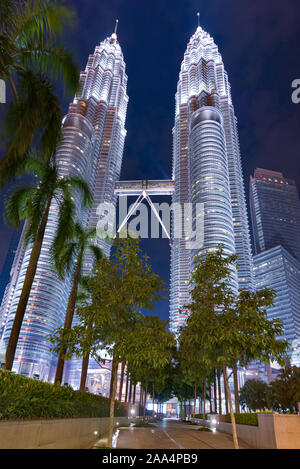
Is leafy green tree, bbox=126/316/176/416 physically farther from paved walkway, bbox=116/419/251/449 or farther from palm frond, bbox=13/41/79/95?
palm frond, bbox=13/41/79/95

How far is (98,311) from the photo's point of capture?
12.0 meters

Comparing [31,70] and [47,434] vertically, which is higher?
[31,70]

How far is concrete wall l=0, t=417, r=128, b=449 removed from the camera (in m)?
7.38

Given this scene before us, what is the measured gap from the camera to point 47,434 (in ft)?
30.0

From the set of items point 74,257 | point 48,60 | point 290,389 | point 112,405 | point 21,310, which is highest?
point 74,257

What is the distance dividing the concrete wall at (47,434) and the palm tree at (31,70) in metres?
6.24

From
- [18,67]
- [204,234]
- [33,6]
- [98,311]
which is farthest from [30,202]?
[204,234]

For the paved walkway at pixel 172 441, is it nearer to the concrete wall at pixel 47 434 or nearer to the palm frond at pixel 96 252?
the concrete wall at pixel 47 434

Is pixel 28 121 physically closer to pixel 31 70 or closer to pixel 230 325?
pixel 31 70

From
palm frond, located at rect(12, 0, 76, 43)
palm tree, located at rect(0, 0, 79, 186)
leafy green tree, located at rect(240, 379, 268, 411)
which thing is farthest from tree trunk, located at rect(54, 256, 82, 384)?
leafy green tree, located at rect(240, 379, 268, 411)

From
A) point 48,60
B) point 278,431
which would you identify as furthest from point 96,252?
point 48,60

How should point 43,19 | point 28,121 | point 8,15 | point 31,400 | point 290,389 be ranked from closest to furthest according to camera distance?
point 28,121
point 8,15
point 43,19
point 31,400
point 290,389

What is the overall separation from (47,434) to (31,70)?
10.4 metres

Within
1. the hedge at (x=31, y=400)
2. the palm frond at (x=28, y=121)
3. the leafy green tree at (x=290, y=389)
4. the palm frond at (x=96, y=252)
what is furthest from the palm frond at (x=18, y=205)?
the leafy green tree at (x=290, y=389)
